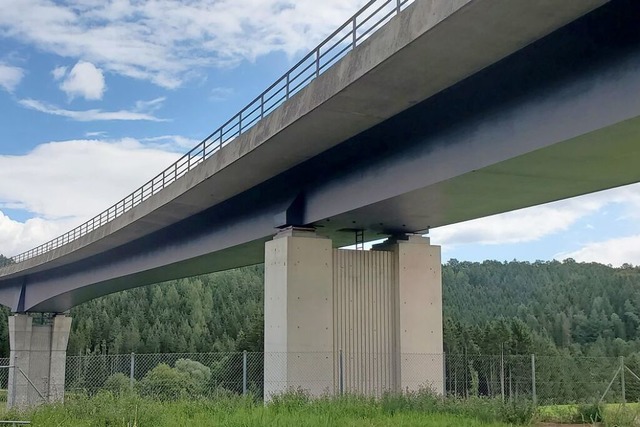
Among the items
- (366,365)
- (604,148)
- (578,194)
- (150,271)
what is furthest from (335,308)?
(150,271)

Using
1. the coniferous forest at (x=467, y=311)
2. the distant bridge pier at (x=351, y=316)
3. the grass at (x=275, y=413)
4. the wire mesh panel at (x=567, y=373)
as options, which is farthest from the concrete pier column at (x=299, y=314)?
the coniferous forest at (x=467, y=311)

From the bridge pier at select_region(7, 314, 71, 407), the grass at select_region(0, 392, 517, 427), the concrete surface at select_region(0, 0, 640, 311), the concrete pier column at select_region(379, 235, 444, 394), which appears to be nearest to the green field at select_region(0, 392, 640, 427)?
the grass at select_region(0, 392, 517, 427)

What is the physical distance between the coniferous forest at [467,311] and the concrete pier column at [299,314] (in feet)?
215

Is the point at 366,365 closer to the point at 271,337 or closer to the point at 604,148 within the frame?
the point at 271,337

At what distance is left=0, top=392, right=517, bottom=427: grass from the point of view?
508 inches

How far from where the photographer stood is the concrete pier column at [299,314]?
19.0m

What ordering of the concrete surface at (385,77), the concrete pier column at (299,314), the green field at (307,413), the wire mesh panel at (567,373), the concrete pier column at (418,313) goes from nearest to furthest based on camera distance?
the concrete surface at (385,77) < the green field at (307,413) < the concrete pier column at (299,314) < the concrete pier column at (418,313) < the wire mesh panel at (567,373)

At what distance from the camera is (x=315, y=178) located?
755 inches

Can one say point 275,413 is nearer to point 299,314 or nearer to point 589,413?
point 299,314

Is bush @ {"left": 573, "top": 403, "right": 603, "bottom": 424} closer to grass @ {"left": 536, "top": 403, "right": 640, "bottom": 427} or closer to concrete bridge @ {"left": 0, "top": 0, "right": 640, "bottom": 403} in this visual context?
grass @ {"left": 536, "top": 403, "right": 640, "bottom": 427}

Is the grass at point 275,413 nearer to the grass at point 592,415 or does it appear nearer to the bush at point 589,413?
the grass at point 592,415

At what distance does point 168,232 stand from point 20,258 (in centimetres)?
2324

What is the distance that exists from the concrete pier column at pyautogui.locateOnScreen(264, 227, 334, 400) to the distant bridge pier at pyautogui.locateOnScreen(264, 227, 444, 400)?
0.03 m

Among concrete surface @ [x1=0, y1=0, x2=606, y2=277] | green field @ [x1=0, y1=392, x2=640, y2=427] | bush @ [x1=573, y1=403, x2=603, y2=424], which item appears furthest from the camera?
bush @ [x1=573, y1=403, x2=603, y2=424]
